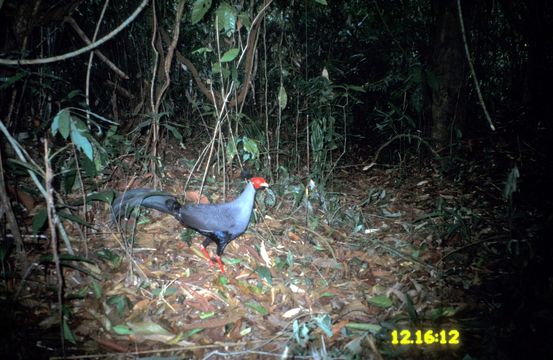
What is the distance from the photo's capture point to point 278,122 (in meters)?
3.73

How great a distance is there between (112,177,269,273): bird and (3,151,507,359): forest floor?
238 millimetres

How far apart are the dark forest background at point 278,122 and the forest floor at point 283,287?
6 centimetres

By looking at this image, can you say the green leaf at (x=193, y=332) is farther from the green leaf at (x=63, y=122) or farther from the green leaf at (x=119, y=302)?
the green leaf at (x=63, y=122)

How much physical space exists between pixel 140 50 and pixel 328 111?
3172 millimetres

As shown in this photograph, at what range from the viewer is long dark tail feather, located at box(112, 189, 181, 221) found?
2.84 metres

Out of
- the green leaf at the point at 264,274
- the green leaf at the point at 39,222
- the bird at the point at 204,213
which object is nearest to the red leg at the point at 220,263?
the bird at the point at 204,213

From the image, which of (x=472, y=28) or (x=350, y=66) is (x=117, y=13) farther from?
(x=472, y=28)

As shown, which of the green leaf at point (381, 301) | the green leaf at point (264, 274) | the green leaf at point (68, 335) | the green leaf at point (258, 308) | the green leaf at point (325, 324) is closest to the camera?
the green leaf at point (68, 335)

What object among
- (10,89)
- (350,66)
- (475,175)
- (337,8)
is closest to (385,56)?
(350,66)

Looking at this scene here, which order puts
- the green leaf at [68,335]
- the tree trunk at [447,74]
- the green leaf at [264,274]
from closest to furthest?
the green leaf at [68,335] < the green leaf at [264,274] < the tree trunk at [447,74]

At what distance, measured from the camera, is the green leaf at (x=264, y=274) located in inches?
109

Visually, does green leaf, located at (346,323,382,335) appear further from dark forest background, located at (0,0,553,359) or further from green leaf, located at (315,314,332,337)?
green leaf, located at (315,314,332,337)

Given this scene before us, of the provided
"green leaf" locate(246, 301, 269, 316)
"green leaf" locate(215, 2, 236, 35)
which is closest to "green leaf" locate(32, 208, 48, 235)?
"green leaf" locate(246, 301, 269, 316)

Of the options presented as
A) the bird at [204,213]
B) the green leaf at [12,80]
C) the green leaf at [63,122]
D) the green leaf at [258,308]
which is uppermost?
the green leaf at [12,80]
